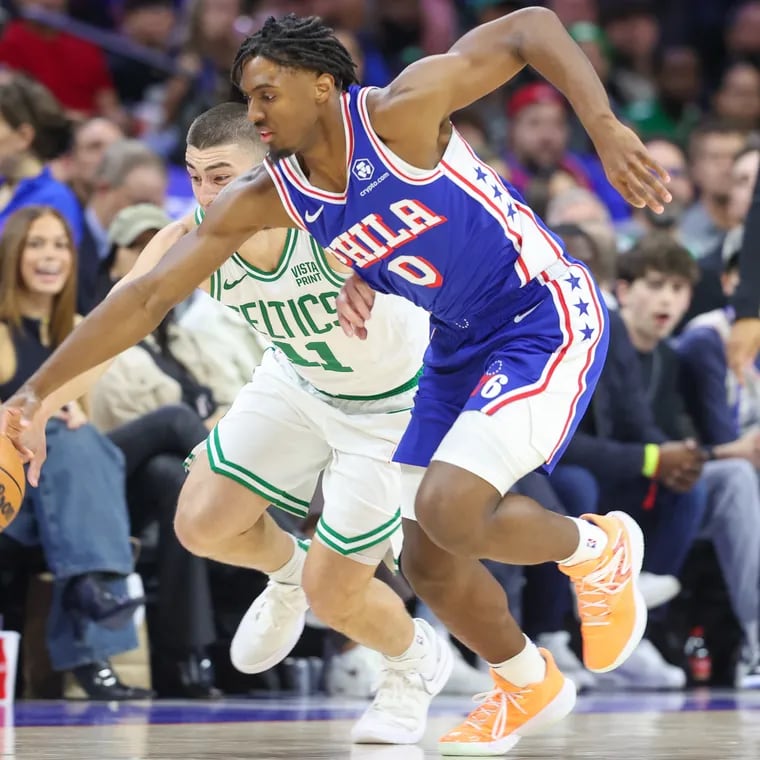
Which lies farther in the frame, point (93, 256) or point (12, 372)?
point (93, 256)

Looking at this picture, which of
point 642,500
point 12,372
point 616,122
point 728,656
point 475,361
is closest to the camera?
point 616,122

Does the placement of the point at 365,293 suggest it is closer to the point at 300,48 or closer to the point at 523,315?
the point at 523,315

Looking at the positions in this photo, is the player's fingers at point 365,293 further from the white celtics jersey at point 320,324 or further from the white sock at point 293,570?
the white sock at point 293,570

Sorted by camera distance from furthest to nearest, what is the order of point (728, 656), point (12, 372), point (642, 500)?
point (728, 656) → point (642, 500) → point (12, 372)

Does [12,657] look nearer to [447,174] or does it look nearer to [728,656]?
[447,174]

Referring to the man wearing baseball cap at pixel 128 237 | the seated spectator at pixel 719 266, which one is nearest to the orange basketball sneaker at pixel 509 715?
the man wearing baseball cap at pixel 128 237

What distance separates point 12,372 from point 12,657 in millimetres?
1097

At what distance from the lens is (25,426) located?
12.8ft

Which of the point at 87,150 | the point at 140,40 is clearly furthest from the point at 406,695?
the point at 140,40

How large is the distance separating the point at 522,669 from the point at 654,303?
11.1ft

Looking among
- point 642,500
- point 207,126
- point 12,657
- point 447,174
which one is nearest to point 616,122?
point 447,174

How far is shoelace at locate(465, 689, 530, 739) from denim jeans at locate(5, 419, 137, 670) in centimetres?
193

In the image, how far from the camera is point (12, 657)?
18.8ft

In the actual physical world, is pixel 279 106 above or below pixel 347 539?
above
